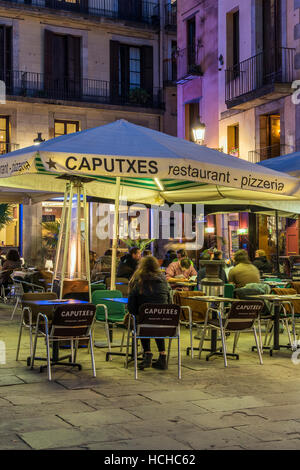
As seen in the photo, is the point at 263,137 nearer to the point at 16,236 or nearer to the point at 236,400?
the point at 16,236

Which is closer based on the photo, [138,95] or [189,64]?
[189,64]

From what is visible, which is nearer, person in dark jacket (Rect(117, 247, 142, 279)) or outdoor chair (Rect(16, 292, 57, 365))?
outdoor chair (Rect(16, 292, 57, 365))

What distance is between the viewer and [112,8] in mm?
32312

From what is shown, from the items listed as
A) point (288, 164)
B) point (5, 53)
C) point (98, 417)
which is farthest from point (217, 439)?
point (5, 53)

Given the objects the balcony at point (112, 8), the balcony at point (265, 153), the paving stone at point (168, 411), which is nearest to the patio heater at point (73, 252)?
the paving stone at point (168, 411)

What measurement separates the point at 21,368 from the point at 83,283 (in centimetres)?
200

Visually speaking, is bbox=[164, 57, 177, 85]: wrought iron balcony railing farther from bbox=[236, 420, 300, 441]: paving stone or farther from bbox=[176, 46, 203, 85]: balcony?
bbox=[236, 420, 300, 441]: paving stone

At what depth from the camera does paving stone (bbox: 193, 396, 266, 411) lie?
22.3 ft

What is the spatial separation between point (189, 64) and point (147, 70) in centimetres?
584

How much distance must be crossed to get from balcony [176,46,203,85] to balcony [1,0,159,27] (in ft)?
19.5

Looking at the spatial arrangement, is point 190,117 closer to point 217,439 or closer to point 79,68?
point 79,68

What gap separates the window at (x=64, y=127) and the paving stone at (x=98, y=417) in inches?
983

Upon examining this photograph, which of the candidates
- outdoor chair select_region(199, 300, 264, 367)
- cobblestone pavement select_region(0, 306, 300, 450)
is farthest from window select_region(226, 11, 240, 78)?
cobblestone pavement select_region(0, 306, 300, 450)

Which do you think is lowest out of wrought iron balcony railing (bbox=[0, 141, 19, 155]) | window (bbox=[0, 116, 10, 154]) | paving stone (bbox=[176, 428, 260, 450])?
paving stone (bbox=[176, 428, 260, 450])
